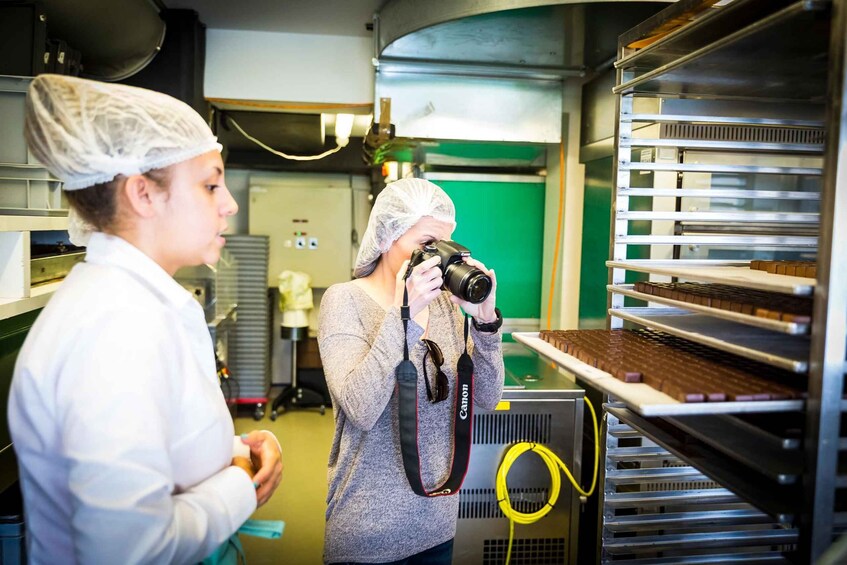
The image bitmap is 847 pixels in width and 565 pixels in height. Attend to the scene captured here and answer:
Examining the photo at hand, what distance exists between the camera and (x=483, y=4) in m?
1.75

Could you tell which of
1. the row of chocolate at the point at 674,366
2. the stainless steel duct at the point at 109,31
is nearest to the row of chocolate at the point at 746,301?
the row of chocolate at the point at 674,366

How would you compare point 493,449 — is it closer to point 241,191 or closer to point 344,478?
point 344,478

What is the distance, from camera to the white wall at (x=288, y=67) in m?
2.95

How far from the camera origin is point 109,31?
2.22 m

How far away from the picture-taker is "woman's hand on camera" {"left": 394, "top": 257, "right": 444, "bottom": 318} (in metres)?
1.23

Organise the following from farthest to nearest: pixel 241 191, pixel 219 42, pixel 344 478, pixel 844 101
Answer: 1. pixel 241 191
2. pixel 219 42
3. pixel 344 478
4. pixel 844 101

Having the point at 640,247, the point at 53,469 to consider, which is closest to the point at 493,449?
the point at 640,247

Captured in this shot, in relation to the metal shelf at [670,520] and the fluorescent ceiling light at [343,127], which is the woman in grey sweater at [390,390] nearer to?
the metal shelf at [670,520]

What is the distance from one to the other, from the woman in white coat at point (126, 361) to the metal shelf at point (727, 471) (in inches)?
30.7

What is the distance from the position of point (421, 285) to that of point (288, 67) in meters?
2.19

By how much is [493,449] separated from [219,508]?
1.49m

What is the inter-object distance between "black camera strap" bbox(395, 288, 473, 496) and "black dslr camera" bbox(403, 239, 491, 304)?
0.33 ft

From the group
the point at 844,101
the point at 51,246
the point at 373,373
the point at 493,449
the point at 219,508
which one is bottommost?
the point at 493,449

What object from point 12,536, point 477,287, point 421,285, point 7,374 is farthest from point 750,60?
point 7,374
